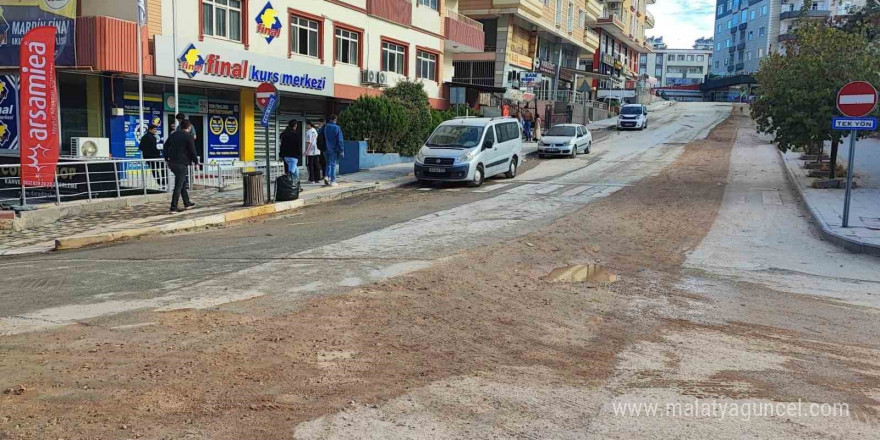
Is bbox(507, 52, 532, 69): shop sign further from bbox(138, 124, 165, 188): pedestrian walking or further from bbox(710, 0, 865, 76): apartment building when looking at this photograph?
bbox(710, 0, 865, 76): apartment building

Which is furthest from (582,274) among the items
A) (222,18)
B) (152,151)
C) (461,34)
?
(461,34)

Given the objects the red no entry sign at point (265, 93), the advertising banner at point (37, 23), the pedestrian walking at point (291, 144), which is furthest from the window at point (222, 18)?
the red no entry sign at point (265, 93)

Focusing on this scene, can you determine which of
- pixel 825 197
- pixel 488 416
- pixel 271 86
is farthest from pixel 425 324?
pixel 825 197

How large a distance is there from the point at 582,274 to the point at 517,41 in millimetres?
39649

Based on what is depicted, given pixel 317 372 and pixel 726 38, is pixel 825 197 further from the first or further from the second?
pixel 726 38

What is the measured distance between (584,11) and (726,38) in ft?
177

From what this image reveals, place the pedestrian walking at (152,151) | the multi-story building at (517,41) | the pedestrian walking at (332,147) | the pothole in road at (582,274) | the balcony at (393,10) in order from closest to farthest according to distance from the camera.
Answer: the pothole in road at (582,274) < the pedestrian walking at (152,151) < the pedestrian walking at (332,147) < the balcony at (393,10) < the multi-story building at (517,41)

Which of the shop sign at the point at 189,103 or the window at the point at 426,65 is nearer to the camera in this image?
the shop sign at the point at 189,103

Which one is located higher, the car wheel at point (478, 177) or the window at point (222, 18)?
the window at point (222, 18)

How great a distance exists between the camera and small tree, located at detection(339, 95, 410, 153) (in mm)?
22594

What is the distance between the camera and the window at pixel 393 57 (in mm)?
29703

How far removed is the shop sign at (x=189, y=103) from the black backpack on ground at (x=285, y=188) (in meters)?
7.59

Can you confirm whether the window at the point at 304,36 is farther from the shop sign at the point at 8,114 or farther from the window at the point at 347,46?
the shop sign at the point at 8,114

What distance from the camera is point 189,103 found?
2152 cm
